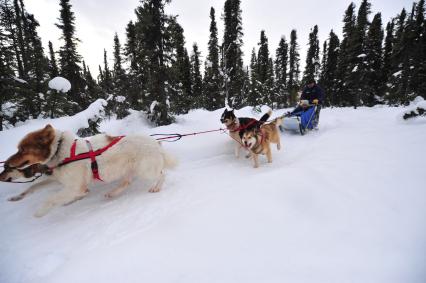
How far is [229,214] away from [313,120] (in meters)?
6.67

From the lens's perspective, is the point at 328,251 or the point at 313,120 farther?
the point at 313,120

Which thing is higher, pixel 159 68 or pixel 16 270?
pixel 159 68

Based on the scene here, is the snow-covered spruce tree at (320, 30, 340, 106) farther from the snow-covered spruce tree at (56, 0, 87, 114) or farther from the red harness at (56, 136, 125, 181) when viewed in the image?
the red harness at (56, 136, 125, 181)

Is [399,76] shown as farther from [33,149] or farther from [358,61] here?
[33,149]

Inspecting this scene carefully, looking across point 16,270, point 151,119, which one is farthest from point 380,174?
point 151,119

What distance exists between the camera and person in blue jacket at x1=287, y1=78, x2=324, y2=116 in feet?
25.0

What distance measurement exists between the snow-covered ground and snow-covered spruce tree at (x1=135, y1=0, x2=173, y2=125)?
6.15 meters

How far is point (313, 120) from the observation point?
25.9 ft

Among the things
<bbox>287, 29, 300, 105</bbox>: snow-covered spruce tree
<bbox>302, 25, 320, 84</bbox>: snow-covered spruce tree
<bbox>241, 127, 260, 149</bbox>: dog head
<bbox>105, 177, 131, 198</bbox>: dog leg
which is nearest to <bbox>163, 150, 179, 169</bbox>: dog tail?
<bbox>105, 177, 131, 198</bbox>: dog leg

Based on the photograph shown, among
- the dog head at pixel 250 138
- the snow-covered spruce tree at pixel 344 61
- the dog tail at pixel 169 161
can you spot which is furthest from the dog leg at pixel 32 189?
the snow-covered spruce tree at pixel 344 61

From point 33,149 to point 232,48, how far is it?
2422 centimetres

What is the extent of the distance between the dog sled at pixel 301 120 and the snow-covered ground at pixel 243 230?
363cm

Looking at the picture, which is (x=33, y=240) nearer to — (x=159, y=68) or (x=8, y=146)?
(x=8, y=146)

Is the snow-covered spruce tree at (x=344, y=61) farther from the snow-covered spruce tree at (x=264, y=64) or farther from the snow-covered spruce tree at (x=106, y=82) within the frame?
the snow-covered spruce tree at (x=106, y=82)
